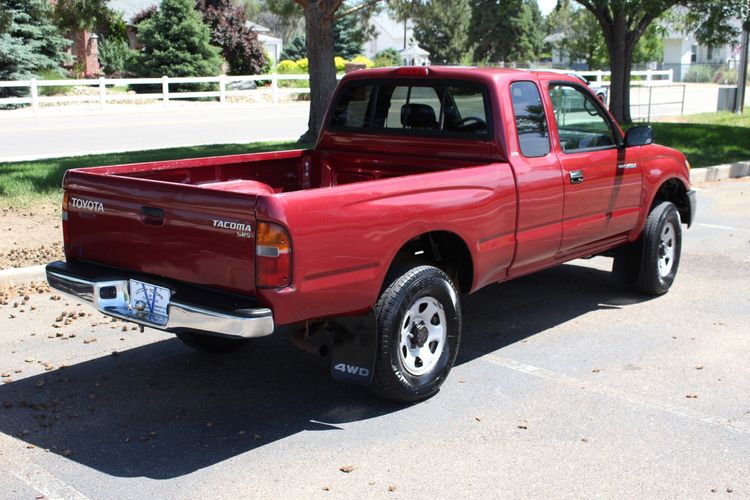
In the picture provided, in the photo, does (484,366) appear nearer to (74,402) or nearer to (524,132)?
(524,132)

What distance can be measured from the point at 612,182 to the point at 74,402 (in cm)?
426

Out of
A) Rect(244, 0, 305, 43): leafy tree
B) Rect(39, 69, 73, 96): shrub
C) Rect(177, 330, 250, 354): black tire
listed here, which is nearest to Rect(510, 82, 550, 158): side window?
Rect(177, 330, 250, 354): black tire

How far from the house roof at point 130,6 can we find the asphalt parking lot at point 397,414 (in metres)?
43.0

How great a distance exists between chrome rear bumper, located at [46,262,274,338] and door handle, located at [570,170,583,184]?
293 cm

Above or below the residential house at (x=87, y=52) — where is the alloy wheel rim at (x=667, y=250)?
below

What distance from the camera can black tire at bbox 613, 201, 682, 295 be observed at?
7840 mm

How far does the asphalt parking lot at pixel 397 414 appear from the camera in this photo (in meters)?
4.62

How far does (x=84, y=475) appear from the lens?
4656mm

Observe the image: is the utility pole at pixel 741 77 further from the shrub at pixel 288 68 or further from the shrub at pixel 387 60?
the shrub at pixel 387 60

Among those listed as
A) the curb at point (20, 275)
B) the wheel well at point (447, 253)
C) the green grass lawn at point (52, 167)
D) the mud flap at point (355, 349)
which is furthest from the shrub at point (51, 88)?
the mud flap at point (355, 349)

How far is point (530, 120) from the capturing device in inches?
260

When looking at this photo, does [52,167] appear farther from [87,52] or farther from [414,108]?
[87,52]

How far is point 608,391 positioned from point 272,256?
2.44 metres

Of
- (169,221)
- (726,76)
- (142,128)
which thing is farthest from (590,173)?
(726,76)
